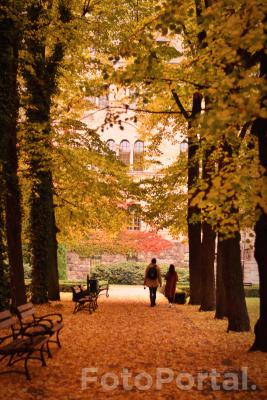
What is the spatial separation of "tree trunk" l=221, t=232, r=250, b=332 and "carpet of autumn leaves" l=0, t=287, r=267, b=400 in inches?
17.5

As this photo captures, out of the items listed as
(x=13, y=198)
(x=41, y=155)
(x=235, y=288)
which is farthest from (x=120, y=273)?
(x=235, y=288)

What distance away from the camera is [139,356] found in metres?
8.73

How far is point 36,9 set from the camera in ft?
56.2

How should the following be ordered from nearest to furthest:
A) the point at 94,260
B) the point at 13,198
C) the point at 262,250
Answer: the point at 262,250, the point at 13,198, the point at 94,260

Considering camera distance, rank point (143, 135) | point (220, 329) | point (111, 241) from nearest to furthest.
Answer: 1. point (220, 329)
2. point (143, 135)
3. point (111, 241)

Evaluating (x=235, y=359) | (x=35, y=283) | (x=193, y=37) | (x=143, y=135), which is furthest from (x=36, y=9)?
(x=235, y=359)

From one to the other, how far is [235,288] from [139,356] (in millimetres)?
4143

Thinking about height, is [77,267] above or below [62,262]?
below

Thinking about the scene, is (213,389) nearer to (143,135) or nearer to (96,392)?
(96,392)

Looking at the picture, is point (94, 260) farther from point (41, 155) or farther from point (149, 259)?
point (41, 155)

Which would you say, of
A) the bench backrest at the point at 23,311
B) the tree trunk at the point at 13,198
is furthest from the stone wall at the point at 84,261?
the bench backrest at the point at 23,311

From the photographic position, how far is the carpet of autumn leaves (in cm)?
636

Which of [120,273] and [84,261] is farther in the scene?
[84,261]

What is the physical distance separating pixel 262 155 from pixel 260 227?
1323 millimetres
